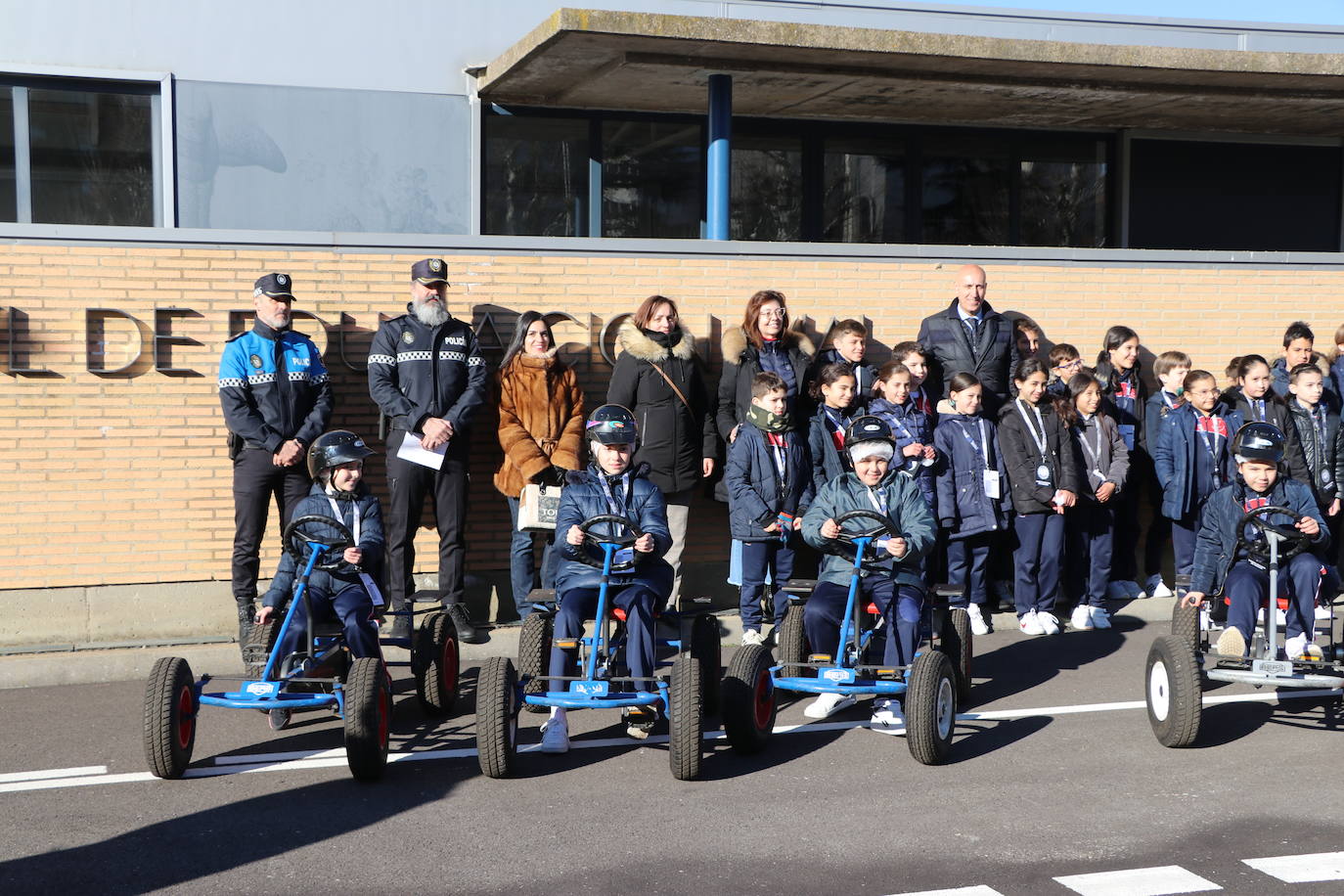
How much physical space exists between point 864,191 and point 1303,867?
1212 centimetres

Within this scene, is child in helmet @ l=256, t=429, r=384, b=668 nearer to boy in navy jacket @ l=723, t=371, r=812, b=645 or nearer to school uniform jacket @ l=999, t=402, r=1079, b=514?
boy in navy jacket @ l=723, t=371, r=812, b=645

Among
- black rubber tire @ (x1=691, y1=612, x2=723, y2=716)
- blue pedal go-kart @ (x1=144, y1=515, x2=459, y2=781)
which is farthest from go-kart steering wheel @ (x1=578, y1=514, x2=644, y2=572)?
blue pedal go-kart @ (x1=144, y1=515, x2=459, y2=781)

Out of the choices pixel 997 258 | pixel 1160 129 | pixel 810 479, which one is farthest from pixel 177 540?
pixel 1160 129

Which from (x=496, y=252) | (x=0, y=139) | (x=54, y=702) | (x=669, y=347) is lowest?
(x=54, y=702)

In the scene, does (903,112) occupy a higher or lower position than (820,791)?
higher

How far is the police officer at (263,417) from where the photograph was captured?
9.73 m

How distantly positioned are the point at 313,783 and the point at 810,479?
172 inches

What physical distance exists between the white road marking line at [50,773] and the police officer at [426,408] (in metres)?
3.13

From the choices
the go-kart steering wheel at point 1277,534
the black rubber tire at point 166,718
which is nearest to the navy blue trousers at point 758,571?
the go-kart steering wheel at point 1277,534

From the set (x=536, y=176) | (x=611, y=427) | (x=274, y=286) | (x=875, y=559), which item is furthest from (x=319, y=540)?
(x=536, y=176)

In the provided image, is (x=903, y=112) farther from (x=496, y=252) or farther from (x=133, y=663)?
(x=133, y=663)

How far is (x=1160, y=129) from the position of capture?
17.5 metres

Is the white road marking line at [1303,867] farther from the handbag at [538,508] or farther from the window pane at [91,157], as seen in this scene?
the window pane at [91,157]

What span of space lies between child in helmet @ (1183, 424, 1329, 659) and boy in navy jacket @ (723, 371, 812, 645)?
2.64m
